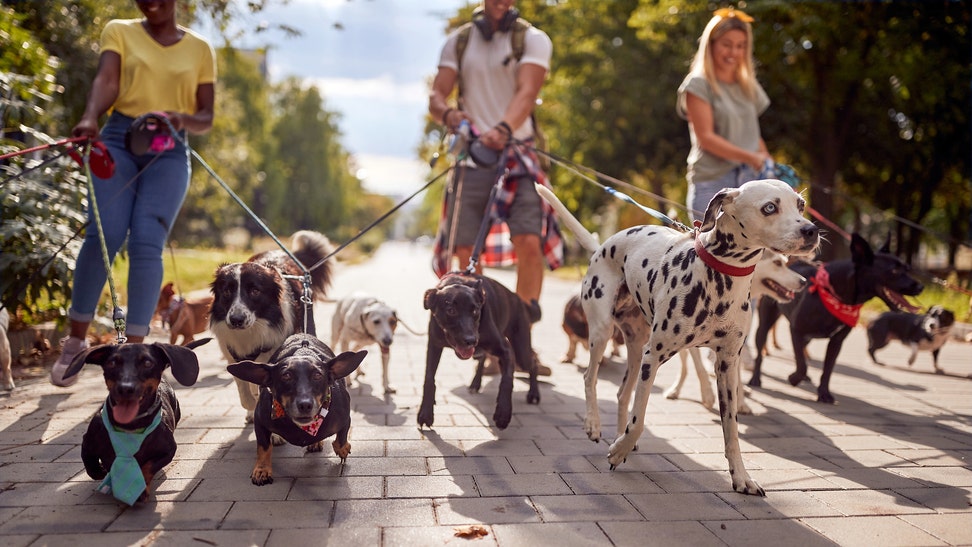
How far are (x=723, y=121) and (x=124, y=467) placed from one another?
195 inches

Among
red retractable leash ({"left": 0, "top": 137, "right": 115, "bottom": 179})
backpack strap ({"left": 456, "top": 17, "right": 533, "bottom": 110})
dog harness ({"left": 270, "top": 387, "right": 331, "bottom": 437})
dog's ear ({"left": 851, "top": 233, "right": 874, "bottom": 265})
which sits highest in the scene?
backpack strap ({"left": 456, "top": 17, "right": 533, "bottom": 110})

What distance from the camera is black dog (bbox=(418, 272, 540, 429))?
13.8ft

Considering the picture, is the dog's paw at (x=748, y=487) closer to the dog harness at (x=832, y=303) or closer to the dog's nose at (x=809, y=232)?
the dog's nose at (x=809, y=232)

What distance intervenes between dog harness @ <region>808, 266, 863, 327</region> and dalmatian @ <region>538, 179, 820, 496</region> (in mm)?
2177

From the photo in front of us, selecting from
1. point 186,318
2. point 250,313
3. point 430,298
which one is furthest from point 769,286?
point 186,318

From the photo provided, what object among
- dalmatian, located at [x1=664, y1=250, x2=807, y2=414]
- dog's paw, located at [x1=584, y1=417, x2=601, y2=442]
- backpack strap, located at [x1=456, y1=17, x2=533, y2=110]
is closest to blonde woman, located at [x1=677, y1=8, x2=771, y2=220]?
dalmatian, located at [x1=664, y1=250, x2=807, y2=414]

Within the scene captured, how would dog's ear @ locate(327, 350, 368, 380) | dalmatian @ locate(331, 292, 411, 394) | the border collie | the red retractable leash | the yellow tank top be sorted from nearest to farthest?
dog's ear @ locate(327, 350, 368, 380)
the border collie
the red retractable leash
the yellow tank top
dalmatian @ locate(331, 292, 411, 394)

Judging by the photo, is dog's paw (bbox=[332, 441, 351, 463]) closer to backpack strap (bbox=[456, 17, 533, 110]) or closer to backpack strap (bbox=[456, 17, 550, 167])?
backpack strap (bbox=[456, 17, 550, 167])

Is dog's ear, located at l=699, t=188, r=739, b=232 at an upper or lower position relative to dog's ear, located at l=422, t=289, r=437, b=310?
upper

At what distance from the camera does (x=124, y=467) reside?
2.92 metres

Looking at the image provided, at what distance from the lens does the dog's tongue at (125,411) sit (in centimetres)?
291

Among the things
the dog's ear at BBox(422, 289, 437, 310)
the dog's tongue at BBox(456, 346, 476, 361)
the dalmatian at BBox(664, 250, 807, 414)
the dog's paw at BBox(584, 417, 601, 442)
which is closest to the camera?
the dog's paw at BBox(584, 417, 601, 442)

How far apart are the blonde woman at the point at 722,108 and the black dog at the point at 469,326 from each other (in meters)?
1.94

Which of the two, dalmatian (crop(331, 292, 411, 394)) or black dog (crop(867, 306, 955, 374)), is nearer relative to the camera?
dalmatian (crop(331, 292, 411, 394))
